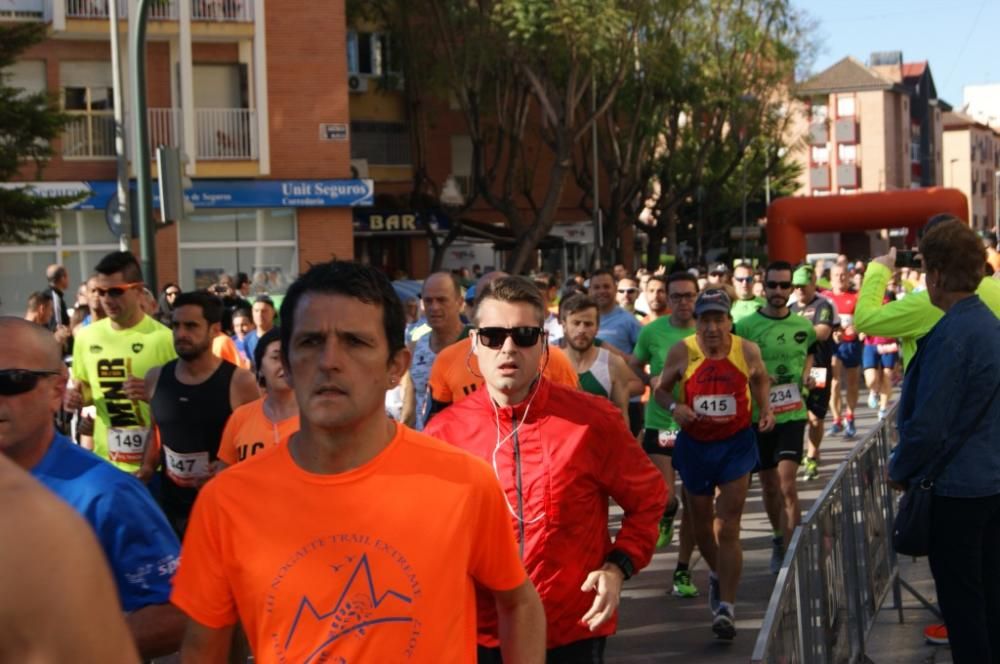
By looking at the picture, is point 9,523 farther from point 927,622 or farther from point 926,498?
point 927,622

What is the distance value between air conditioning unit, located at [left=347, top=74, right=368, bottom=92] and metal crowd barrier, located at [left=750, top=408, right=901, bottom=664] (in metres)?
37.6

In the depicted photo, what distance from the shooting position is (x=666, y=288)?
12.4 m

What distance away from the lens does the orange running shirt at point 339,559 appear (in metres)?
3.29

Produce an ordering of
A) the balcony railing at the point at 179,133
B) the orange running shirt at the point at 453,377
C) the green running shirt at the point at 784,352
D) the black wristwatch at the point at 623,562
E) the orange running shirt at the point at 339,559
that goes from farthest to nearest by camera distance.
A: the balcony railing at the point at 179,133 → the green running shirt at the point at 784,352 → the orange running shirt at the point at 453,377 → the black wristwatch at the point at 623,562 → the orange running shirt at the point at 339,559

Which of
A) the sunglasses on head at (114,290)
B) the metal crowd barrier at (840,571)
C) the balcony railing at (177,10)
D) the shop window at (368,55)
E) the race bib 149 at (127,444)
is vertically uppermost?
the shop window at (368,55)

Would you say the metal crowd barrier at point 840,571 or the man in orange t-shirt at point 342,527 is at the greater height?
the man in orange t-shirt at point 342,527

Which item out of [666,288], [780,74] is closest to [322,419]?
[666,288]

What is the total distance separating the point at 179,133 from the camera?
1378 inches

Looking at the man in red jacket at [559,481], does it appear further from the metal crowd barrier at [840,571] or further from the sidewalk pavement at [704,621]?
the sidewalk pavement at [704,621]

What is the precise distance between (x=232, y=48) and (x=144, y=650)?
33125mm

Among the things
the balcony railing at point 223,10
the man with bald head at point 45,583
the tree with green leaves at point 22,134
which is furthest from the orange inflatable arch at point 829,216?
the man with bald head at point 45,583

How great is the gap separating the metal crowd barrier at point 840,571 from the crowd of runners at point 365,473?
46 centimetres

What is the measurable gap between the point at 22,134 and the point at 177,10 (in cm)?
974

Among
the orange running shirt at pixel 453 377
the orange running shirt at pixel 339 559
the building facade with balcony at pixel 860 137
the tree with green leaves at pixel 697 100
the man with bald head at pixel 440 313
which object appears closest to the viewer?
the orange running shirt at pixel 339 559
